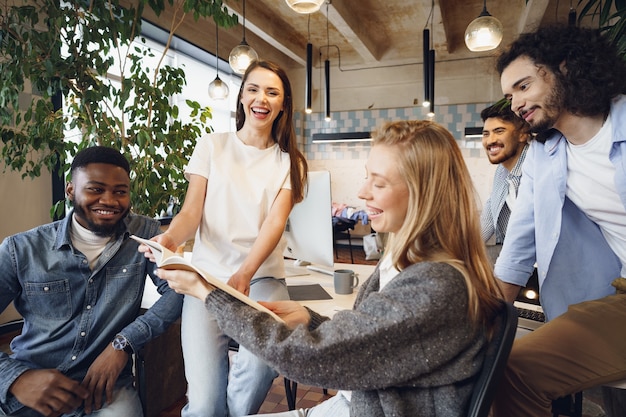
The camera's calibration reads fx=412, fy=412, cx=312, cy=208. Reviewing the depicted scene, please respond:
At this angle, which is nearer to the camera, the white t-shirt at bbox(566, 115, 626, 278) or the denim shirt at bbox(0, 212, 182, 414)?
the denim shirt at bbox(0, 212, 182, 414)

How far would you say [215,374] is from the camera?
1.39m

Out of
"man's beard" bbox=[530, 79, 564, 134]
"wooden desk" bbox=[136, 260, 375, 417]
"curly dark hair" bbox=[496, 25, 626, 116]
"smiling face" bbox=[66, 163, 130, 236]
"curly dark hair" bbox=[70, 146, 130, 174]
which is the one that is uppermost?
"curly dark hair" bbox=[496, 25, 626, 116]

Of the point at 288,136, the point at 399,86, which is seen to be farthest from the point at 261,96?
the point at 399,86

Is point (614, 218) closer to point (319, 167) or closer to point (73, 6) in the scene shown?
point (73, 6)

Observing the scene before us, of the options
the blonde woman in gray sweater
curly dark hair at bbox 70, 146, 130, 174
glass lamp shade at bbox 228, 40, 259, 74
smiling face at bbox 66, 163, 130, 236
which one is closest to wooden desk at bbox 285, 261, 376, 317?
the blonde woman in gray sweater

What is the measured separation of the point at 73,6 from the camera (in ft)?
7.53

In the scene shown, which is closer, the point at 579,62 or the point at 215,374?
the point at 215,374

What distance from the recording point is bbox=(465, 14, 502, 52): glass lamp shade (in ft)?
10.8

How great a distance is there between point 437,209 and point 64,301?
49.8 inches

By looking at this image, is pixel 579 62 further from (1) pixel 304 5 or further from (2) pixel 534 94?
(1) pixel 304 5

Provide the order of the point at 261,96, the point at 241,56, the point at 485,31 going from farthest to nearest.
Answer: the point at 241,56, the point at 485,31, the point at 261,96

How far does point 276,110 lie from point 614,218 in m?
1.34

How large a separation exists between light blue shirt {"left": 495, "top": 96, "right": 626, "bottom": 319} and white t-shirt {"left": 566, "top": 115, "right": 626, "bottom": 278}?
1.3 inches

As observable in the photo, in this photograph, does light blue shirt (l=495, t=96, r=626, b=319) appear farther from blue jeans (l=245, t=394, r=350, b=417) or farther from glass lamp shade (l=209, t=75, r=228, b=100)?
glass lamp shade (l=209, t=75, r=228, b=100)
